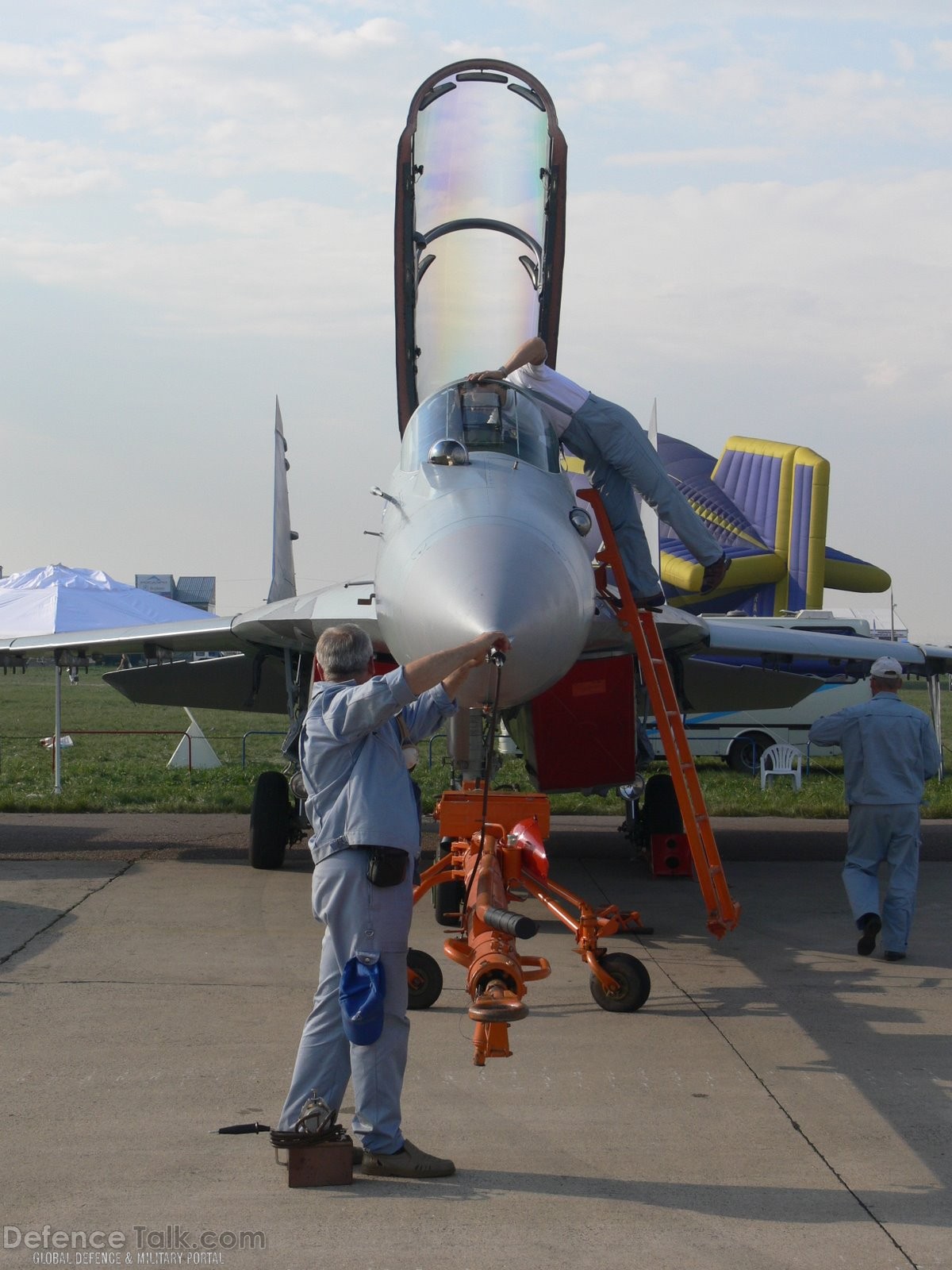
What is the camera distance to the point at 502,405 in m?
6.88

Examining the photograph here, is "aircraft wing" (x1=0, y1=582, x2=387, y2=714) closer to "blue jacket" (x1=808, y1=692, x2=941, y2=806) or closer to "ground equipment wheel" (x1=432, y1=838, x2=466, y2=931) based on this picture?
"ground equipment wheel" (x1=432, y1=838, x2=466, y2=931)

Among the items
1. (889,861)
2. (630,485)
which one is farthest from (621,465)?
(889,861)

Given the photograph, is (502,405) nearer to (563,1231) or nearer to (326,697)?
(326,697)

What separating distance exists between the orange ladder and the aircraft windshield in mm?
407

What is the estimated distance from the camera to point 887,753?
7207 mm

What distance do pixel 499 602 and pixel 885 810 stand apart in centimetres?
325

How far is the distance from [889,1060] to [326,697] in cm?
293

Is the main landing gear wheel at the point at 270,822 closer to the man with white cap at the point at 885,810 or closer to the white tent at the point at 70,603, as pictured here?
the man with white cap at the point at 885,810

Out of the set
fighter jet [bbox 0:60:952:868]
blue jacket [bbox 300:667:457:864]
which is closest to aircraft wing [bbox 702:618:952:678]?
fighter jet [bbox 0:60:952:868]

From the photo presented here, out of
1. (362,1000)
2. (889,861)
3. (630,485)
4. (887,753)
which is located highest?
(630,485)

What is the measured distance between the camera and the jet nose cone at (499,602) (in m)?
5.20

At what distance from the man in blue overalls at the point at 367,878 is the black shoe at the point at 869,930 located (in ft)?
12.8

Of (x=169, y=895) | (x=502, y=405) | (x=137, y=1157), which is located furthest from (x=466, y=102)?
(x=137, y=1157)

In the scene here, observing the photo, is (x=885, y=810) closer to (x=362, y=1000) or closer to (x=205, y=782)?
(x=362, y=1000)
